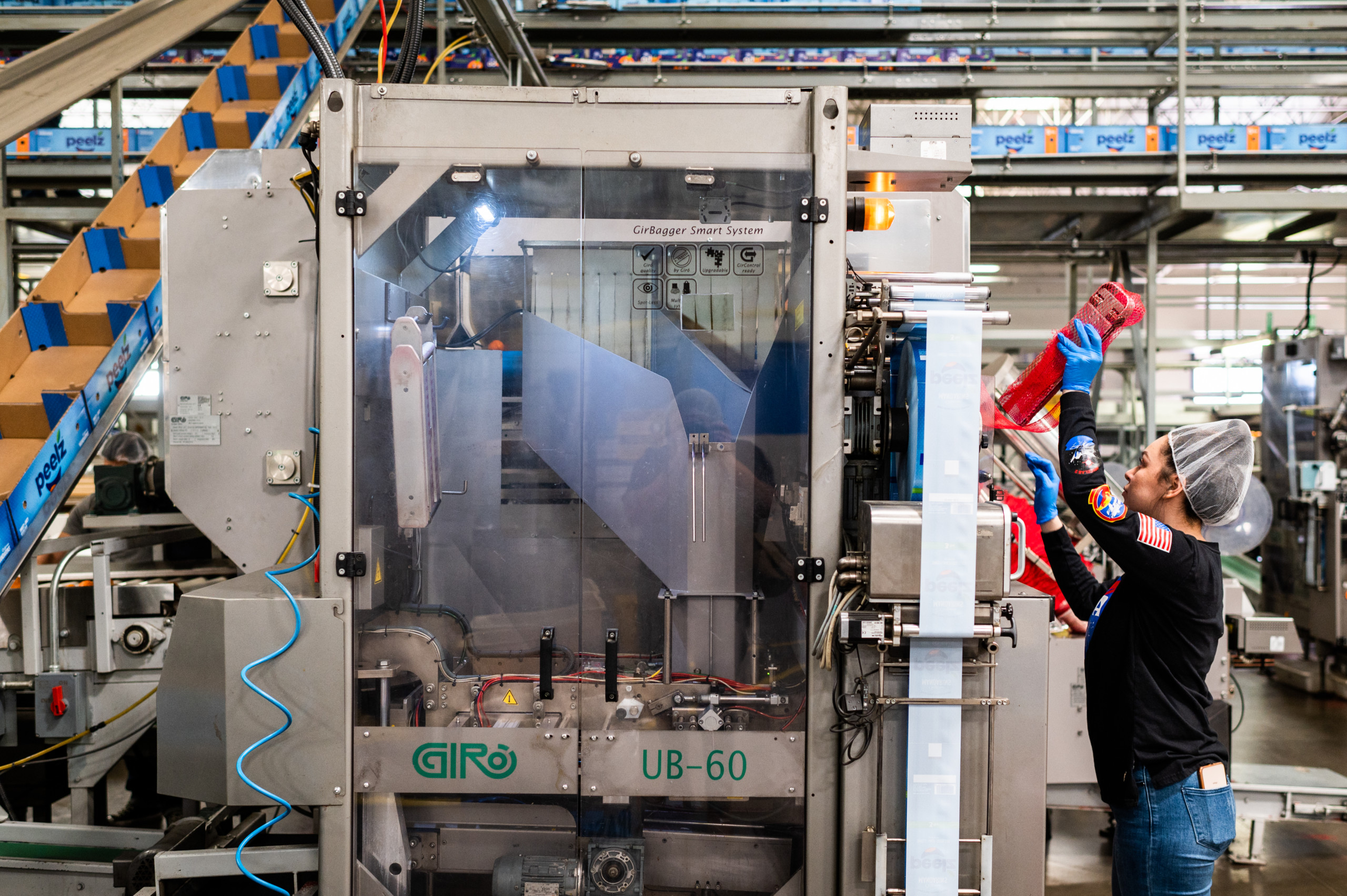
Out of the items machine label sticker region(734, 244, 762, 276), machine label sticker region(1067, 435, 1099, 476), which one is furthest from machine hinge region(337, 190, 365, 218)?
machine label sticker region(1067, 435, 1099, 476)

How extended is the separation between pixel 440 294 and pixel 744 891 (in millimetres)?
1753

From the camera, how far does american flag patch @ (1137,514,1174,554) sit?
1.61 m

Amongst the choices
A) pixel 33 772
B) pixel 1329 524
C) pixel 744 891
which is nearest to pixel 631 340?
pixel 744 891

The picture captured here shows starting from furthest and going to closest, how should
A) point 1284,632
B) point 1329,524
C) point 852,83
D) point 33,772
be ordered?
1. point 1329,524
2. point 852,83
3. point 33,772
4. point 1284,632

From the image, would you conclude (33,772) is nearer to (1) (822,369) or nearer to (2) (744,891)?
(2) (744,891)

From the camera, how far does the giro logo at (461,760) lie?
6.54ft

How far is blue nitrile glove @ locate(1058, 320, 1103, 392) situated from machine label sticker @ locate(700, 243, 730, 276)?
814 millimetres

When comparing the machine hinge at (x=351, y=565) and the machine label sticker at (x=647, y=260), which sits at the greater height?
the machine label sticker at (x=647, y=260)

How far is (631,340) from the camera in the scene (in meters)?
2.02

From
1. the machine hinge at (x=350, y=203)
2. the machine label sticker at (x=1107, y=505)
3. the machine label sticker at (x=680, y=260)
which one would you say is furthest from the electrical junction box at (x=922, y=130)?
the machine hinge at (x=350, y=203)

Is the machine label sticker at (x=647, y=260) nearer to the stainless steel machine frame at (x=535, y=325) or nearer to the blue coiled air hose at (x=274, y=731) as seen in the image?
the stainless steel machine frame at (x=535, y=325)

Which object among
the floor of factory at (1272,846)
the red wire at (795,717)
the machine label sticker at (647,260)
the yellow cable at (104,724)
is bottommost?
the floor of factory at (1272,846)

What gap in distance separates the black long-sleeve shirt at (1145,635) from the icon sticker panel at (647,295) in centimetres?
100

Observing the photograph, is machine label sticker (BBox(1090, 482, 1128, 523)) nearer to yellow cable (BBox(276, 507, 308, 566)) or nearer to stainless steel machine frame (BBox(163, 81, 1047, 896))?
stainless steel machine frame (BBox(163, 81, 1047, 896))
